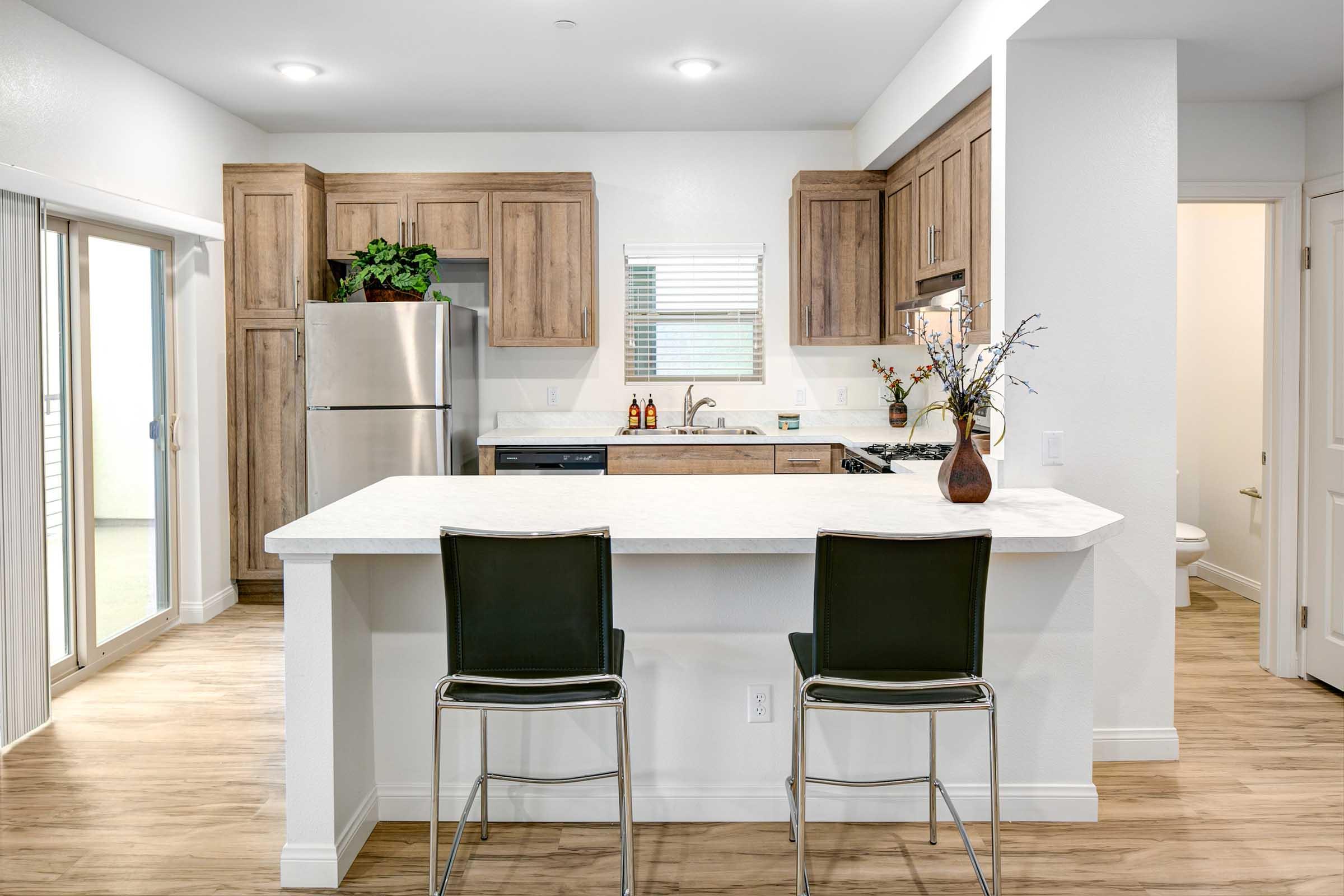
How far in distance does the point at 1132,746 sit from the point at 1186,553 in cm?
208

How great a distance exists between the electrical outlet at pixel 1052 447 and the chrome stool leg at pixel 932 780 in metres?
0.98

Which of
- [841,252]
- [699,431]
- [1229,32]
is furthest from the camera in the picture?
[699,431]

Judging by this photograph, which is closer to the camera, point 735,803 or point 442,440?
point 735,803

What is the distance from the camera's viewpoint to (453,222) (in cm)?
495

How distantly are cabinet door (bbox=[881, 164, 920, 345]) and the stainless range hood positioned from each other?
71 mm

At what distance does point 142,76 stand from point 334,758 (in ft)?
11.2

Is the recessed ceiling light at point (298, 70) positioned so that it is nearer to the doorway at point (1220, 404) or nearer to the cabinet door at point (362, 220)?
the cabinet door at point (362, 220)

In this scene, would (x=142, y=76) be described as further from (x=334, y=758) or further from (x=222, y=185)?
(x=334, y=758)

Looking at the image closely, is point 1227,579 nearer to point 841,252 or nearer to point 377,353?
point 841,252

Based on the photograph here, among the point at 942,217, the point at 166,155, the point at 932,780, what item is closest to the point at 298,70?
the point at 166,155

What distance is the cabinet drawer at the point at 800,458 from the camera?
15.4ft

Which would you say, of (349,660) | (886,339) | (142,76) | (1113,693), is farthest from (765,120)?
(349,660)

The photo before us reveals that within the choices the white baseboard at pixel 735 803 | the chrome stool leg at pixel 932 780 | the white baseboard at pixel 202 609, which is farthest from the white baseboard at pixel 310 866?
the white baseboard at pixel 202 609

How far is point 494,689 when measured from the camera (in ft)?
6.61
